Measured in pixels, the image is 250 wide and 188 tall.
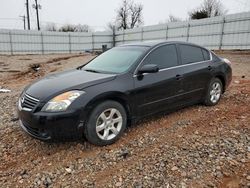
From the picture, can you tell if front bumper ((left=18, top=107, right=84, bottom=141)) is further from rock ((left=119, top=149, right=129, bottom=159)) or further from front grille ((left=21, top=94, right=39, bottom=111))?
rock ((left=119, top=149, right=129, bottom=159))

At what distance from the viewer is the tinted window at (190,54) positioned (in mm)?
4770

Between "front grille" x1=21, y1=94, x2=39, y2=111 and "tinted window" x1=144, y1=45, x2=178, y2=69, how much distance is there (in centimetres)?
193

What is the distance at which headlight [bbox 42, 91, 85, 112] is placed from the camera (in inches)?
125

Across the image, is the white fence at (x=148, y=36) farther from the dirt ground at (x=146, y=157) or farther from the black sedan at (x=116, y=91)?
the dirt ground at (x=146, y=157)

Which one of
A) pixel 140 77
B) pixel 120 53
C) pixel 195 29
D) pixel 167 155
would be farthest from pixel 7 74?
pixel 195 29

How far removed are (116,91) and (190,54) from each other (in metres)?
2.16

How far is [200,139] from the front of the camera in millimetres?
3756

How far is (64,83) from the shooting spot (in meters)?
3.57

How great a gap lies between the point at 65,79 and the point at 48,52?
1005 inches

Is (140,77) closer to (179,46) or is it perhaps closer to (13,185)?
(179,46)

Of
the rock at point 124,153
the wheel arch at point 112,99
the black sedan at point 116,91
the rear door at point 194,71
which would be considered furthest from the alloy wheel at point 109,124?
the rear door at point 194,71

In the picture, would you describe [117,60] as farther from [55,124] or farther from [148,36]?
[148,36]

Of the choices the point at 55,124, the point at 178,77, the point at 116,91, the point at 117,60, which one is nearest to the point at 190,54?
the point at 178,77

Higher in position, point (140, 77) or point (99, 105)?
point (140, 77)
